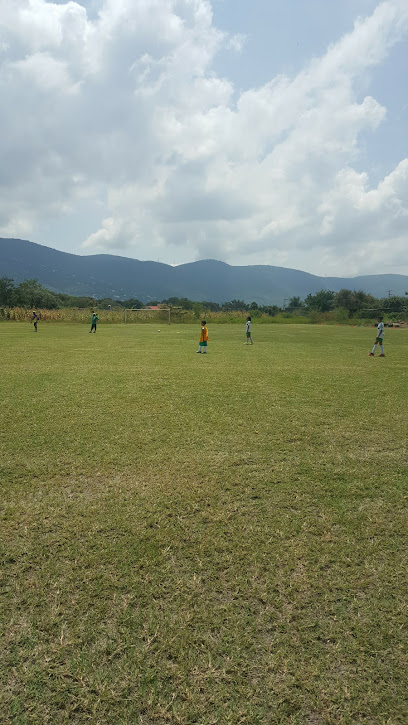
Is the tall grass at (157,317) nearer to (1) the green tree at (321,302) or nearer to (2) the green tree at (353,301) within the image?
(2) the green tree at (353,301)

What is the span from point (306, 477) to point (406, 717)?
2.77 m

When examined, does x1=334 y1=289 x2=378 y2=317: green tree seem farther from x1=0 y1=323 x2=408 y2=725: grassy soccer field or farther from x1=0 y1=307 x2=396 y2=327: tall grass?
x1=0 y1=323 x2=408 y2=725: grassy soccer field

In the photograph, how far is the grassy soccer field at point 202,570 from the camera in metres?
2.14

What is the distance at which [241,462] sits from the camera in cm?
518

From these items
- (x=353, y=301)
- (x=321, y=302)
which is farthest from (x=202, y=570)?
(x=321, y=302)

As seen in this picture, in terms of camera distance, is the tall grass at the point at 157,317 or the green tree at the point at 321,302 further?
the green tree at the point at 321,302

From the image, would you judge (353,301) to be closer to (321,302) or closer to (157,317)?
(321,302)

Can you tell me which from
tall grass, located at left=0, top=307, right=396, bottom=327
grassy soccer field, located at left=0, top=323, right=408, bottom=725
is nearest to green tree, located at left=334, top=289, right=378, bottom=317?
tall grass, located at left=0, top=307, right=396, bottom=327

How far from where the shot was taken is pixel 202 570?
10.2 feet

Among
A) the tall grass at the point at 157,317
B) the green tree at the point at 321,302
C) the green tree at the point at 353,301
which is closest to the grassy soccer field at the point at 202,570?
the tall grass at the point at 157,317

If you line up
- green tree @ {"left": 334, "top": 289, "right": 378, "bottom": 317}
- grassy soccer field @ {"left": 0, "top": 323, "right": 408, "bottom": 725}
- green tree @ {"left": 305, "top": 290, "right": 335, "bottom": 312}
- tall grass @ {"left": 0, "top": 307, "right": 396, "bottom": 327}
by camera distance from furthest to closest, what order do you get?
1. green tree @ {"left": 305, "top": 290, "right": 335, "bottom": 312}
2. green tree @ {"left": 334, "top": 289, "right": 378, "bottom": 317}
3. tall grass @ {"left": 0, "top": 307, "right": 396, "bottom": 327}
4. grassy soccer field @ {"left": 0, "top": 323, "right": 408, "bottom": 725}

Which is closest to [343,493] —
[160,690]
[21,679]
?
[160,690]

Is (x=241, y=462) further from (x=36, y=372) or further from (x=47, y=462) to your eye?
(x=36, y=372)

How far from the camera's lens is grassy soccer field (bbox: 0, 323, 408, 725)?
7.01 ft
